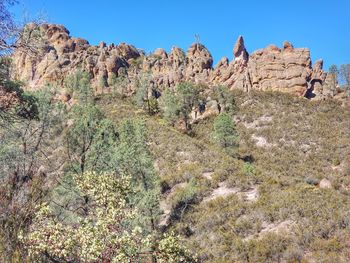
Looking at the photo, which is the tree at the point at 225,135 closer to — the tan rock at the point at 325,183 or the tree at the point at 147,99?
the tan rock at the point at 325,183

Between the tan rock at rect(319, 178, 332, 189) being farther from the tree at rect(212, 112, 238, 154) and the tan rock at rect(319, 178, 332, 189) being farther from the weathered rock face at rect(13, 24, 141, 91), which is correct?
the weathered rock face at rect(13, 24, 141, 91)

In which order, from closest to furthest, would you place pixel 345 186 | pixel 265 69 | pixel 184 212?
1. pixel 184 212
2. pixel 345 186
3. pixel 265 69

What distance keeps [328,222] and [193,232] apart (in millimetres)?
8732

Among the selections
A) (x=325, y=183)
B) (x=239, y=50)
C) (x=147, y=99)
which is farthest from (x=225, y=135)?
(x=239, y=50)

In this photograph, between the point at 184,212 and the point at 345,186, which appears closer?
the point at 184,212

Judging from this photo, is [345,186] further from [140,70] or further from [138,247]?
[140,70]

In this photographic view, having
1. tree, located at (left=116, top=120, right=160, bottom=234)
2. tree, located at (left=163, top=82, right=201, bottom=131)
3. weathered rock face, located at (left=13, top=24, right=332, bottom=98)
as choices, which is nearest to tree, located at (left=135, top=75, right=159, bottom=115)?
tree, located at (left=163, top=82, right=201, bottom=131)

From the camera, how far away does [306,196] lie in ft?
82.2

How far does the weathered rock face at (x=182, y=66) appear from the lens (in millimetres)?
85625

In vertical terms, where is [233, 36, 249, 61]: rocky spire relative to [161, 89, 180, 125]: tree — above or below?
above

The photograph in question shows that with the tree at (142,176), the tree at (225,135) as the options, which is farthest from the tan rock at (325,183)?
the tree at (142,176)

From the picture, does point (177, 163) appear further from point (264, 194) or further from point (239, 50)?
point (239, 50)

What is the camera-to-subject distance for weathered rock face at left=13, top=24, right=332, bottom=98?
85.6m

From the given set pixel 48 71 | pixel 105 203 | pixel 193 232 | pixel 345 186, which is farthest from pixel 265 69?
pixel 105 203
